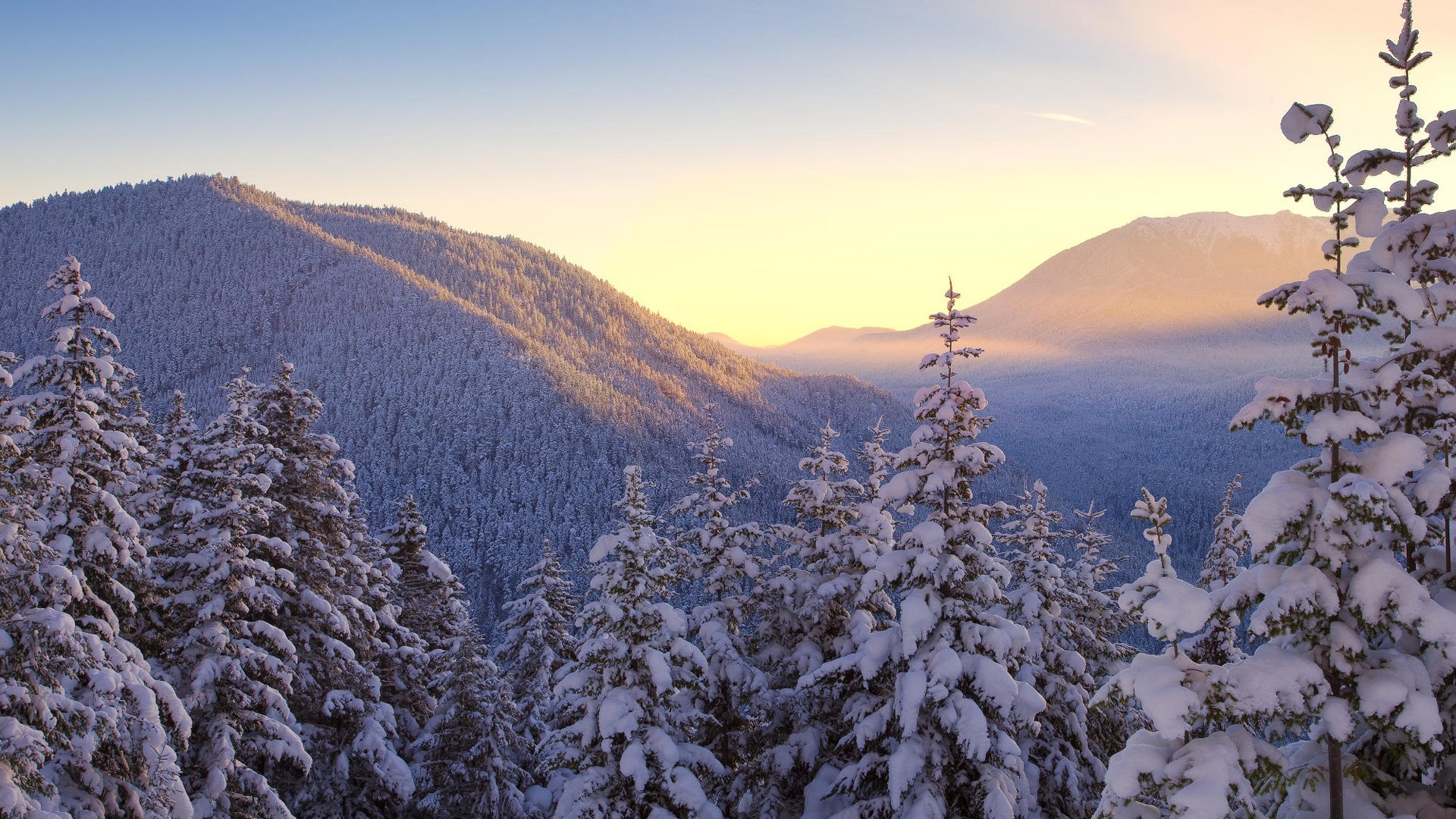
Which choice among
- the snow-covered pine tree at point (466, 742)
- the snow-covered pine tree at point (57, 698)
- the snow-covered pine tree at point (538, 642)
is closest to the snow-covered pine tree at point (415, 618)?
the snow-covered pine tree at point (466, 742)

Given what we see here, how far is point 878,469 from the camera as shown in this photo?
17.9 metres

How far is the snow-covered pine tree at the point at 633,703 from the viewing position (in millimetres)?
13812

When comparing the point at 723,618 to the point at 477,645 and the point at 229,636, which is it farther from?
the point at 229,636

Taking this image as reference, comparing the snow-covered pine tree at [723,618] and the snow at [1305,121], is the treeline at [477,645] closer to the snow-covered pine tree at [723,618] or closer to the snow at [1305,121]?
the snow-covered pine tree at [723,618]

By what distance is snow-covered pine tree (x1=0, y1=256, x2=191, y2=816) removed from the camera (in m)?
10.9

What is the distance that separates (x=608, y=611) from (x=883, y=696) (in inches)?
187

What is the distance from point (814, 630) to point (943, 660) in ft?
16.2

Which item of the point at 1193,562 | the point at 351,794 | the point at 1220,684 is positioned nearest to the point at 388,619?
the point at 351,794

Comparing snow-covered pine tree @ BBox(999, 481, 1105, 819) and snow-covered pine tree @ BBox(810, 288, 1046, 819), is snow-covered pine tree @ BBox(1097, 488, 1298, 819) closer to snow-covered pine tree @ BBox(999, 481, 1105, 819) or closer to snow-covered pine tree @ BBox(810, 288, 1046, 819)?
snow-covered pine tree @ BBox(810, 288, 1046, 819)

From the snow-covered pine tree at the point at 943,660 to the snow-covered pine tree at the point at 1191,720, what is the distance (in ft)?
16.6

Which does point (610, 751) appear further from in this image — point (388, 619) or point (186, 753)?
point (388, 619)

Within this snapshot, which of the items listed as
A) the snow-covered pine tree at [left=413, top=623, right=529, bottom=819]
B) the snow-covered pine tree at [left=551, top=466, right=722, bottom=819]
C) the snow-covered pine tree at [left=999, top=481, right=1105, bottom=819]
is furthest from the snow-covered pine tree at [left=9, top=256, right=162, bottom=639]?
the snow-covered pine tree at [left=999, top=481, right=1105, bottom=819]

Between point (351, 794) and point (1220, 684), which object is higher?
point (1220, 684)

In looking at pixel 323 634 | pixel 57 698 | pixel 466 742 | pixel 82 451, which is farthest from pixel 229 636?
pixel 466 742
